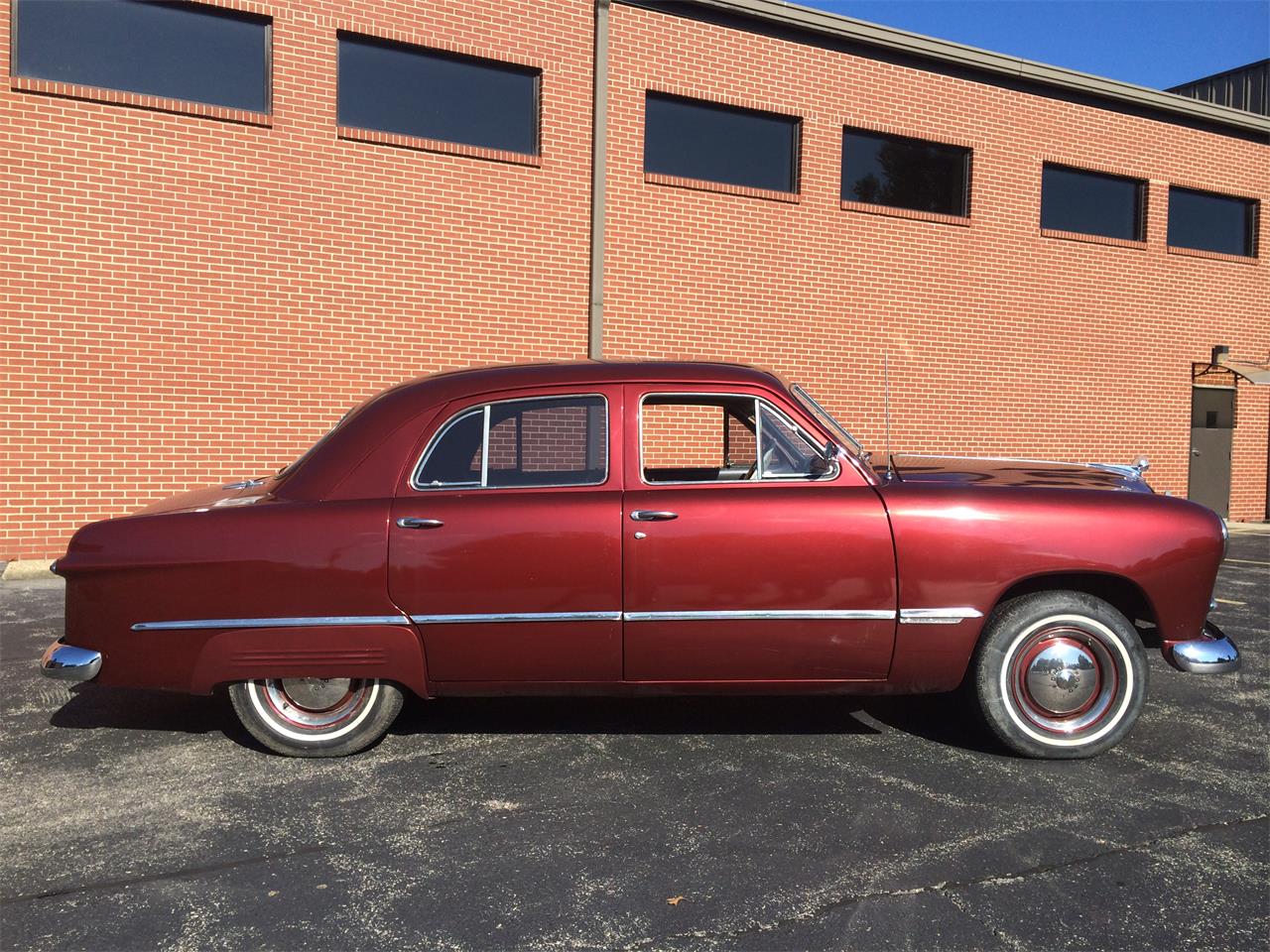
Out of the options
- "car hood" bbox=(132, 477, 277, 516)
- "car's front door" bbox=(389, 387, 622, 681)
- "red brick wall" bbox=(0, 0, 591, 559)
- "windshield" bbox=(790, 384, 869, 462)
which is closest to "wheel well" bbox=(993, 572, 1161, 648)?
"windshield" bbox=(790, 384, 869, 462)

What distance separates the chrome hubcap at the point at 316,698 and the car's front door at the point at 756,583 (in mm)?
1144

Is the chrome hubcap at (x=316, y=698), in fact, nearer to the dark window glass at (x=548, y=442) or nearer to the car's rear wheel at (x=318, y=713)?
the car's rear wheel at (x=318, y=713)

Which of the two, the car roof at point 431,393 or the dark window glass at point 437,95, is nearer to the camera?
the car roof at point 431,393

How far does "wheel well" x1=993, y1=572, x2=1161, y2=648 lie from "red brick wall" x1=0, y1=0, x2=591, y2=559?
6.65 metres

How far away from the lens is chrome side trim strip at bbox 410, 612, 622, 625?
11.7 ft

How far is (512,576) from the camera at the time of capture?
3562 mm

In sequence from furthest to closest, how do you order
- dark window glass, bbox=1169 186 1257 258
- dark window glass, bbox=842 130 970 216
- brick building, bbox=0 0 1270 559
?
1. dark window glass, bbox=1169 186 1257 258
2. dark window glass, bbox=842 130 970 216
3. brick building, bbox=0 0 1270 559

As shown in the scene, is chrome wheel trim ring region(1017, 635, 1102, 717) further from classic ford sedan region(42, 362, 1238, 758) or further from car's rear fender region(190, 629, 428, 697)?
car's rear fender region(190, 629, 428, 697)

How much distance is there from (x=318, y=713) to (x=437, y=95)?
23.9 ft

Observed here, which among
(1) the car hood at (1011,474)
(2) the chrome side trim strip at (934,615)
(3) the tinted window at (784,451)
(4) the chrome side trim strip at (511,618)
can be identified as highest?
(3) the tinted window at (784,451)

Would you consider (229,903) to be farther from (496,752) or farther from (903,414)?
(903,414)

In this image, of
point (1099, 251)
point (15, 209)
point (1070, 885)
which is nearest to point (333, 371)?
point (15, 209)

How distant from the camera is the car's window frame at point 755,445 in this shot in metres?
3.72

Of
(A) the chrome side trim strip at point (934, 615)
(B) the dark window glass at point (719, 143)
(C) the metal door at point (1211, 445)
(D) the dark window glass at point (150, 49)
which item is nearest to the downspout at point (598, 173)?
(B) the dark window glass at point (719, 143)
